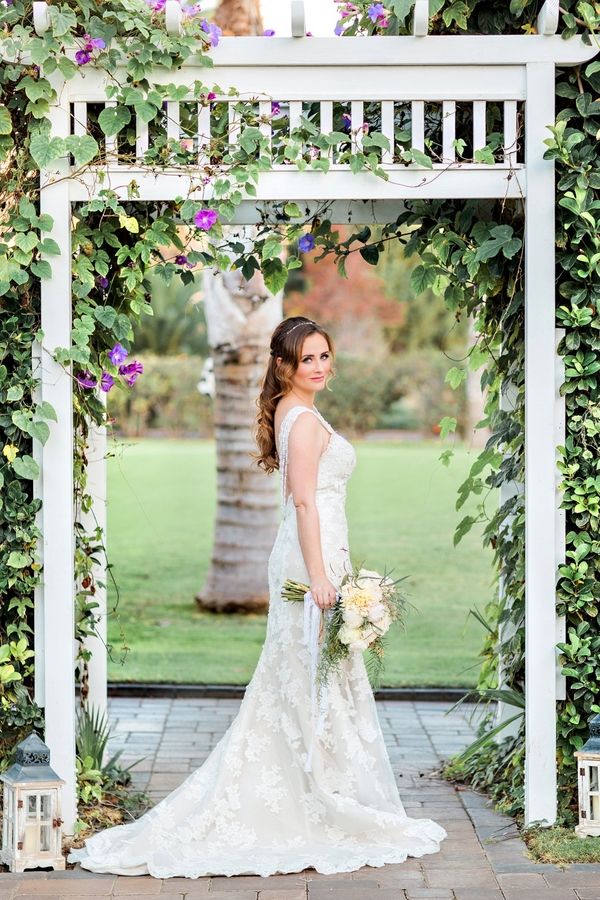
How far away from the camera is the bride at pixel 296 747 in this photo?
12.6 ft

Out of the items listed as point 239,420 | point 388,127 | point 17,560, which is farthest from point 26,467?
point 239,420

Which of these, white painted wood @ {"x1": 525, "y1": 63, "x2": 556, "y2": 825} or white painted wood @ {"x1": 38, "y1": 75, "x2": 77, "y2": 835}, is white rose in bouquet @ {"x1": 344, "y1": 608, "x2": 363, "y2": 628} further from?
white painted wood @ {"x1": 38, "y1": 75, "x2": 77, "y2": 835}

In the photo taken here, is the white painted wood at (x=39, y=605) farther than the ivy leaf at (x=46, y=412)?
Yes

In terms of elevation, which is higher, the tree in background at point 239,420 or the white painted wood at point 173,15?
the white painted wood at point 173,15

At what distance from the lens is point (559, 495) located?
4020mm

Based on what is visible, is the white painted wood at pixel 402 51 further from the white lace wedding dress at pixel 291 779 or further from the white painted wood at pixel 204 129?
the white lace wedding dress at pixel 291 779

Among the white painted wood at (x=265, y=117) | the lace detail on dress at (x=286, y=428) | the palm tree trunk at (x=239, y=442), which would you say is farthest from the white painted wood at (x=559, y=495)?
the palm tree trunk at (x=239, y=442)

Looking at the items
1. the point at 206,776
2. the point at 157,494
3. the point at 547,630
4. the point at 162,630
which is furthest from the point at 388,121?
the point at 157,494

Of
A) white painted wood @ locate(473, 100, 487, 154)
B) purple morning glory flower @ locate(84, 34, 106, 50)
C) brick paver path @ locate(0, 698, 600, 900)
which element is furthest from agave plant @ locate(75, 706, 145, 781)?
white painted wood @ locate(473, 100, 487, 154)

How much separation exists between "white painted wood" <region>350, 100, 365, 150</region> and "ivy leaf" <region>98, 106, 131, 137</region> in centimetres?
74

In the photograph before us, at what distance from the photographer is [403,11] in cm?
375

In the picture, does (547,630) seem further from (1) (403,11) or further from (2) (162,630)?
(2) (162,630)

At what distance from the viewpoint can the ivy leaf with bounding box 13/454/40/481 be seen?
3883mm

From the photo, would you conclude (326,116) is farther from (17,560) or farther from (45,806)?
(45,806)
